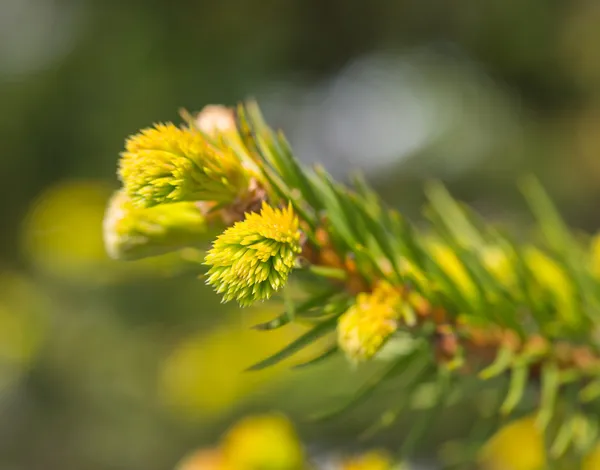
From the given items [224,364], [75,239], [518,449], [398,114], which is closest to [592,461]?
[518,449]

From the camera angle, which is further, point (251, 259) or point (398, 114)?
point (398, 114)

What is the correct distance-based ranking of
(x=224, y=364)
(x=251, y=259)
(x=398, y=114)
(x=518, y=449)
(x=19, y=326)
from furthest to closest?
(x=398, y=114) → (x=19, y=326) → (x=224, y=364) → (x=518, y=449) → (x=251, y=259)

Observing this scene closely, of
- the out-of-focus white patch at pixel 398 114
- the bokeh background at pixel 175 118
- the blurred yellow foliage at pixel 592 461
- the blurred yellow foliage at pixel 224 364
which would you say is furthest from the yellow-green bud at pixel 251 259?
the out-of-focus white patch at pixel 398 114

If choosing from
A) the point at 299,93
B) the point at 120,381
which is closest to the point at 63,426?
the point at 120,381

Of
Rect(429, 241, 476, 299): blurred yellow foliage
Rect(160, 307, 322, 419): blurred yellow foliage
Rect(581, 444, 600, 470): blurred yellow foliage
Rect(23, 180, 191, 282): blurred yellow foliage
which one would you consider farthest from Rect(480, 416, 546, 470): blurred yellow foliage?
Rect(23, 180, 191, 282): blurred yellow foliage

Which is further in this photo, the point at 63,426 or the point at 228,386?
the point at 63,426

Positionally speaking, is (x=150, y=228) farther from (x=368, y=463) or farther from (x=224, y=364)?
(x=224, y=364)

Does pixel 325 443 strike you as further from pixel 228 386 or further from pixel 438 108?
pixel 438 108
